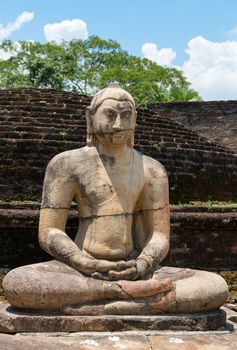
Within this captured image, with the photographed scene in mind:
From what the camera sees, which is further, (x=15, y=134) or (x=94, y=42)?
(x=94, y=42)

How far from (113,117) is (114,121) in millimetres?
33

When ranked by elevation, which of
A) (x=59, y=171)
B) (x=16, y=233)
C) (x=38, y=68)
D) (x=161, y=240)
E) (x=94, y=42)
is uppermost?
(x=94, y=42)

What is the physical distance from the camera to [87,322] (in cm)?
390

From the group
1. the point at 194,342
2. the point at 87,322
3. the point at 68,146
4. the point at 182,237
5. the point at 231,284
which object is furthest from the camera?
the point at 68,146

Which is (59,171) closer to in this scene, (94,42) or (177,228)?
(177,228)

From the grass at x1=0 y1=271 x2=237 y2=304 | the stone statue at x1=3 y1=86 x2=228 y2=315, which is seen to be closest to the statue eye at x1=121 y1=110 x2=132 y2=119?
the stone statue at x1=3 y1=86 x2=228 y2=315

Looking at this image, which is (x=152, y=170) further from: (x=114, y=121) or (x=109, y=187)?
(x=114, y=121)

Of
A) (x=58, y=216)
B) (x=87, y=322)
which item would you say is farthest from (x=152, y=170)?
(x=87, y=322)

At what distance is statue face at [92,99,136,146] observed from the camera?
174 inches

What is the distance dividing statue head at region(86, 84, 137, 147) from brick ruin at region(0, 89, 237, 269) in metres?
3.54

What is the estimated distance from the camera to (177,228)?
336 inches

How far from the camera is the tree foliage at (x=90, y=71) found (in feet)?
93.2

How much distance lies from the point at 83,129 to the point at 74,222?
13.5 ft

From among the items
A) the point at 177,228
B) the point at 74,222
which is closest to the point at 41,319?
the point at 74,222
